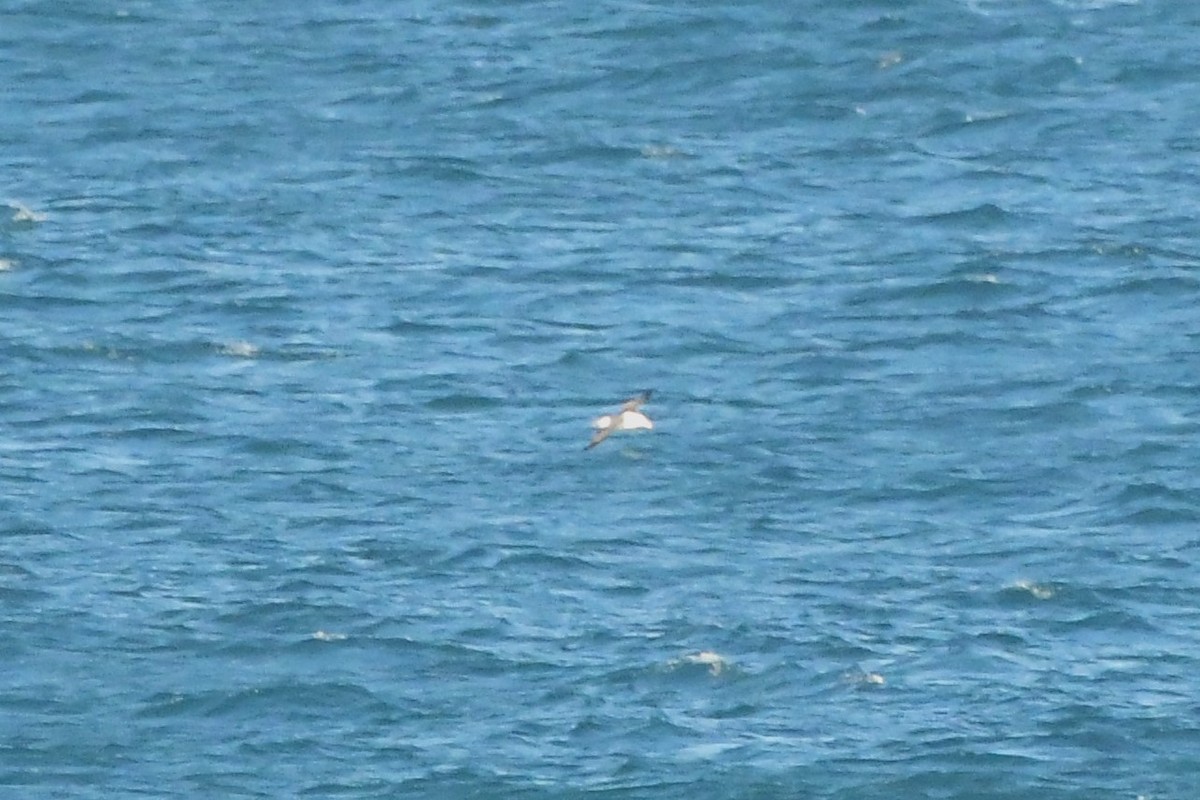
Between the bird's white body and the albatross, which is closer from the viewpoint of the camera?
the albatross

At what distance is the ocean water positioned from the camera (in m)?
46.5

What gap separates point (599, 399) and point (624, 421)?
674 cm

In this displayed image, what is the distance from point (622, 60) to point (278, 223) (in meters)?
11.2

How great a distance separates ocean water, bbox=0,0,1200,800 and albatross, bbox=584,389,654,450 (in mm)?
656

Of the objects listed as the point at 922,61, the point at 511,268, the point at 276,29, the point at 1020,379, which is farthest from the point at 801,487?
the point at 276,29

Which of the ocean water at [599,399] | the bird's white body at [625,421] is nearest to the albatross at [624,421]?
the bird's white body at [625,421]

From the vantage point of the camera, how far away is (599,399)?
5625 centimetres

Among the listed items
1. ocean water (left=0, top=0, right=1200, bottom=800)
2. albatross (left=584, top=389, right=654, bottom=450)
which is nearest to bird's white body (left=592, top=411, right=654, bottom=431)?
albatross (left=584, top=389, right=654, bottom=450)

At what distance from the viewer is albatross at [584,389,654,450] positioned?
153 feet

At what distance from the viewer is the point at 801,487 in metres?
52.9

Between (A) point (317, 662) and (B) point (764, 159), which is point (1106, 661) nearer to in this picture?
(A) point (317, 662)

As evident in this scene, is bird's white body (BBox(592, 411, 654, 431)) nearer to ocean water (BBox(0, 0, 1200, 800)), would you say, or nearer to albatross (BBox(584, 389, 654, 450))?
albatross (BBox(584, 389, 654, 450))

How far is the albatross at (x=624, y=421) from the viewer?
1832 inches

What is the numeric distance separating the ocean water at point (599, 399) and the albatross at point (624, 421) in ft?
2.15
